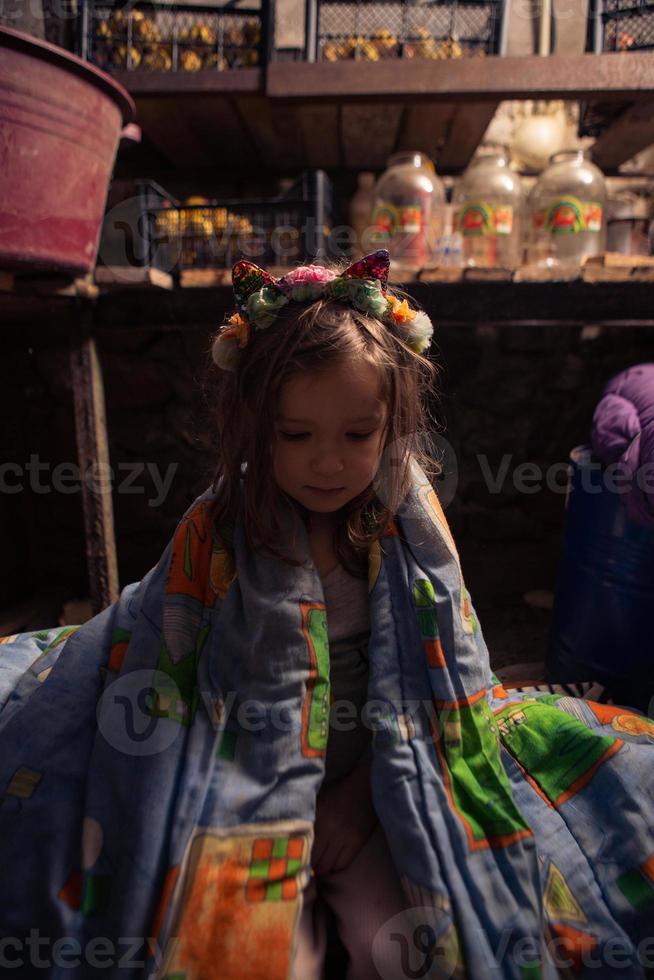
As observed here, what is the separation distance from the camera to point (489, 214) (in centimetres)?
177

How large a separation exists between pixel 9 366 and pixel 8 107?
1.22 metres

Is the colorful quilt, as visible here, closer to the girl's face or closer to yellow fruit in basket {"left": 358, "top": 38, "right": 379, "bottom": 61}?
the girl's face

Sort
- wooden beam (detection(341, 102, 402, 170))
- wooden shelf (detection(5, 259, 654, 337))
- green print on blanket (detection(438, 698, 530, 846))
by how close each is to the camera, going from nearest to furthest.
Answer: green print on blanket (detection(438, 698, 530, 846))
wooden shelf (detection(5, 259, 654, 337))
wooden beam (detection(341, 102, 402, 170))

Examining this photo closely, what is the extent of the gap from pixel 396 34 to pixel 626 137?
0.77 m

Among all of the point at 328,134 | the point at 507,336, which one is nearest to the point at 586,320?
the point at 507,336

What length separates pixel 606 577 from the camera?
147cm

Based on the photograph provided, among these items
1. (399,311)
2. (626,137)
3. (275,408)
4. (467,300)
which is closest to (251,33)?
(467,300)

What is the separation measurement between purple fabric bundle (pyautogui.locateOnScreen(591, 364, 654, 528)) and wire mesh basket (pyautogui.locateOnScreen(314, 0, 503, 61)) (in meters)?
0.99

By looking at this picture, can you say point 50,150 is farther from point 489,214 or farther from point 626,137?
point 626,137

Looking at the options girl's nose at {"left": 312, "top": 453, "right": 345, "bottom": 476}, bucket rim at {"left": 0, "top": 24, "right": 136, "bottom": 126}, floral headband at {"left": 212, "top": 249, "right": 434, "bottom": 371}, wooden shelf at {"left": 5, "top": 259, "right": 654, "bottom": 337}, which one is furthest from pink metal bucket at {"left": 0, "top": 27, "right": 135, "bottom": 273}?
girl's nose at {"left": 312, "top": 453, "right": 345, "bottom": 476}

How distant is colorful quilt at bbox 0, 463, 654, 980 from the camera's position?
66 centimetres

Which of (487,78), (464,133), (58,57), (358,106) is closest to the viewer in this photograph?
(58,57)

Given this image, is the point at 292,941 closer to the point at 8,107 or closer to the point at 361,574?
the point at 361,574

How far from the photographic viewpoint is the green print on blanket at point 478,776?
74 cm
